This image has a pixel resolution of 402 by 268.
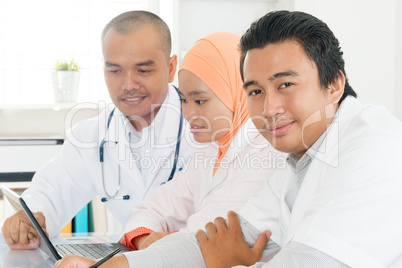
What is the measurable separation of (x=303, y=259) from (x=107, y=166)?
3.95 ft

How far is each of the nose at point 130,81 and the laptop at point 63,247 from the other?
59 cm

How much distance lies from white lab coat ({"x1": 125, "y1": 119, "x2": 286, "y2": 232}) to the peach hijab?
0.04 meters

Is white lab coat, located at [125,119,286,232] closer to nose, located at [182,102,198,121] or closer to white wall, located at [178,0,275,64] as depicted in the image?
nose, located at [182,102,198,121]

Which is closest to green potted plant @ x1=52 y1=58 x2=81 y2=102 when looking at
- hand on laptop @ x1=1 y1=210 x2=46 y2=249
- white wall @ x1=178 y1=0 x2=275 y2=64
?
white wall @ x1=178 y1=0 x2=275 y2=64

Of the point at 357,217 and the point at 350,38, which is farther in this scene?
the point at 350,38

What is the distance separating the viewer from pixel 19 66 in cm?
344

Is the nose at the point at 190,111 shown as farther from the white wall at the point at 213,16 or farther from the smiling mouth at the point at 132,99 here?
the white wall at the point at 213,16

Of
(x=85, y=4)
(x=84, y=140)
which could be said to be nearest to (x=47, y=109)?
(x=85, y=4)

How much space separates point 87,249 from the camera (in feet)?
4.75

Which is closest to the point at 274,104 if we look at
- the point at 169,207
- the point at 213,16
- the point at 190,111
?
the point at 190,111

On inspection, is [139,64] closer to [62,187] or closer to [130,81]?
[130,81]

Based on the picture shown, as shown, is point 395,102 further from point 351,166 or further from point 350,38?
point 351,166

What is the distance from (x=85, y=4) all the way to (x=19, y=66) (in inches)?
22.2

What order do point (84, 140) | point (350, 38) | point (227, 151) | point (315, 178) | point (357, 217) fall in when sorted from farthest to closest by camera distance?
point (350, 38), point (84, 140), point (227, 151), point (315, 178), point (357, 217)
